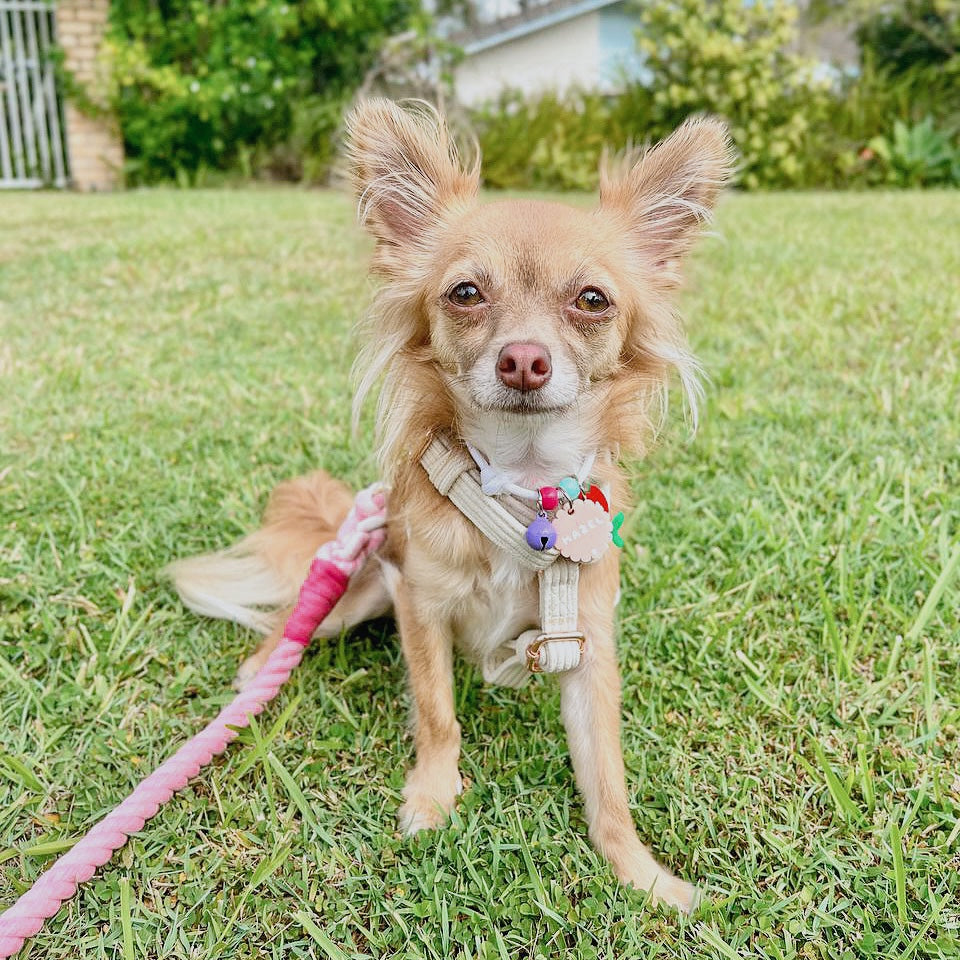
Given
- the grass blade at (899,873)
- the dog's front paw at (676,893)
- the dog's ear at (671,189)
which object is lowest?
the dog's front paw at (676,893)

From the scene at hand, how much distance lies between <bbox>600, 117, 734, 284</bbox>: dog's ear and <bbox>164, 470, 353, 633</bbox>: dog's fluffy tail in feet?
3.88

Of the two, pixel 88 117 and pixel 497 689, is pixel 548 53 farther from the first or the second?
pixel 497 689

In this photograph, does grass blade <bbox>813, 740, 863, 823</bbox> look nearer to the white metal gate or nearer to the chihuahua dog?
the chihuahua dog

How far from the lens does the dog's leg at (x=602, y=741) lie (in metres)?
1.76

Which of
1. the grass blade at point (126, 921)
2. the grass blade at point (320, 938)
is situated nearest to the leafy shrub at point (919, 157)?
the grass blade at point (320, 938)

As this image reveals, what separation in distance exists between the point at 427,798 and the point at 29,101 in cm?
1282

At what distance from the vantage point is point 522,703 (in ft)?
7.32

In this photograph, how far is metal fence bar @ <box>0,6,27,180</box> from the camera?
11.5 meters

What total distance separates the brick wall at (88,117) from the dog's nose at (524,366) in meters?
11.7

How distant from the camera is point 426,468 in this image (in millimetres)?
1915

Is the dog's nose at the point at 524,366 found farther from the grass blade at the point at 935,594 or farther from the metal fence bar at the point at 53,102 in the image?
the metal fence bar at the point at 53,102

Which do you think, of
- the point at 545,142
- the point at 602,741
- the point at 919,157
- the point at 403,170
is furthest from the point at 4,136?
the point at 602,741

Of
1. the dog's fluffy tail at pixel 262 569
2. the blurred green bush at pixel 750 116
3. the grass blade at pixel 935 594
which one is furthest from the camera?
the blurred green bush at pixel 750 116

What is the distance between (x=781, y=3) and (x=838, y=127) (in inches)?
74.8
